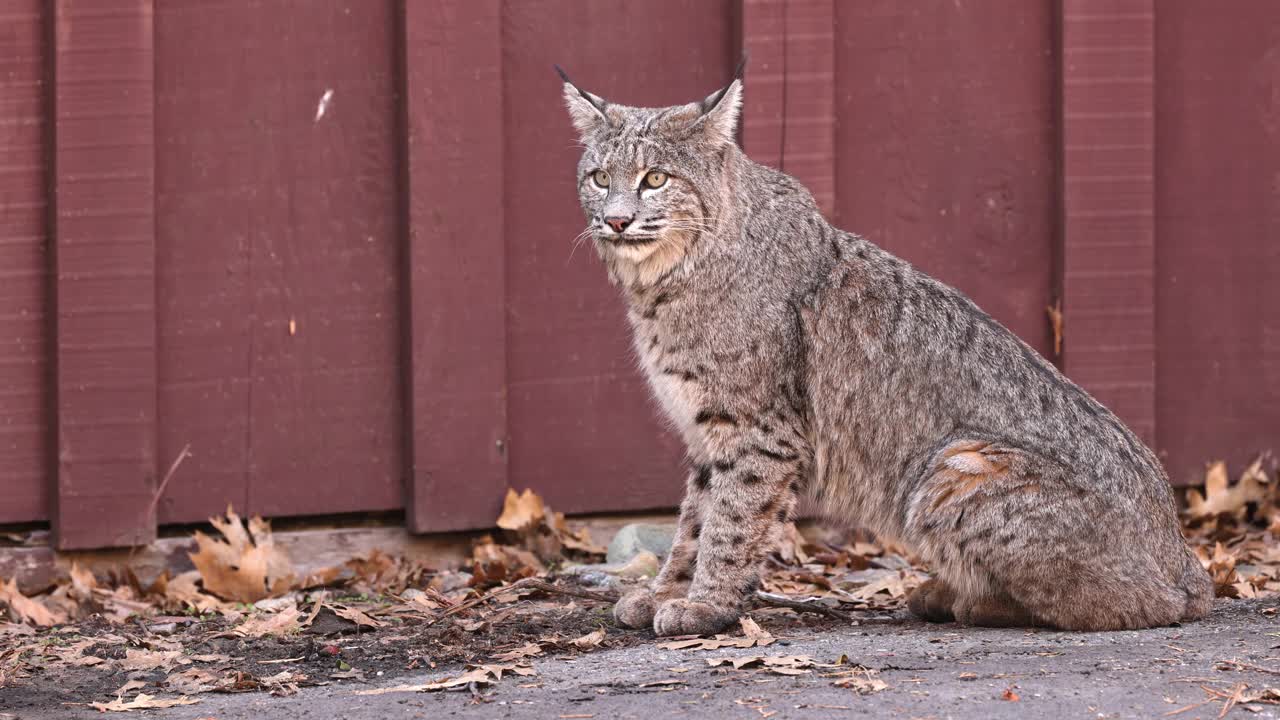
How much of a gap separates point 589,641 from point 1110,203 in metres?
3.16

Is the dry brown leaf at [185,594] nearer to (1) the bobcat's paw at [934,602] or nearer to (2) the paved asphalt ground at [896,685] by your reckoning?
(2) the paved asphalt ground at [896,685]

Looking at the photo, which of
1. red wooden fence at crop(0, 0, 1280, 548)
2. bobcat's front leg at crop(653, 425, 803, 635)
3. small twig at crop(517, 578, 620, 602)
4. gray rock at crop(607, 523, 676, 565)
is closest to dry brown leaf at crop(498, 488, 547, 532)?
red wooden fence at crop(0, 0, 1280, 548)

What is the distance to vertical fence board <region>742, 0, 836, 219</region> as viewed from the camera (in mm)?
6652

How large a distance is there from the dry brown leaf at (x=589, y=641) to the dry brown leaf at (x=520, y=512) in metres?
1.41

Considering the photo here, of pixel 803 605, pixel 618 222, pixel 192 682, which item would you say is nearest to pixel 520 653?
pixel 192 682

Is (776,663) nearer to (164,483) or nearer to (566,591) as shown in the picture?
(566,591)

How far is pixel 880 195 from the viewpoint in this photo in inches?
Result: 269

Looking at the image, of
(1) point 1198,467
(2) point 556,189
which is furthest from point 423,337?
(1) point 1198,467

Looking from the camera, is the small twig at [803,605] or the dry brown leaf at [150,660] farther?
the small twig at [803,605]

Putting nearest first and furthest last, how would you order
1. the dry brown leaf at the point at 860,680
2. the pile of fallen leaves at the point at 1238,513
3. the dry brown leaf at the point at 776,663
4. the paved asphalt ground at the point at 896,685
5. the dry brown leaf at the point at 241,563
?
1. the paved asphalt ground at the point at 896,685
2. the dry brown leaf at the point at 860,680
3. the dry brown leaf at the point at 776,663
4. the dry brown leaf at the point at 241,563
5. the pile of fallen leaves at the point at 1238,513

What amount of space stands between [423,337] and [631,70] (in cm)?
136

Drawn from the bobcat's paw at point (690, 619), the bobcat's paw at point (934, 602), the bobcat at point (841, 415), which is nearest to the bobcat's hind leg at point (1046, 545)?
the bobcat at point (841, 415)

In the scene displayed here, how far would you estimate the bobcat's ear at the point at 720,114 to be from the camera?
537 cm

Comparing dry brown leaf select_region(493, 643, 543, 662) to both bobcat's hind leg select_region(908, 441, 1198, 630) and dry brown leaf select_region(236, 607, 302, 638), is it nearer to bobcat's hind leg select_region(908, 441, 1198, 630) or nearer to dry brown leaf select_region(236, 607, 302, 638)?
dry brown leaf select_region(236, 607, 302, 638)
